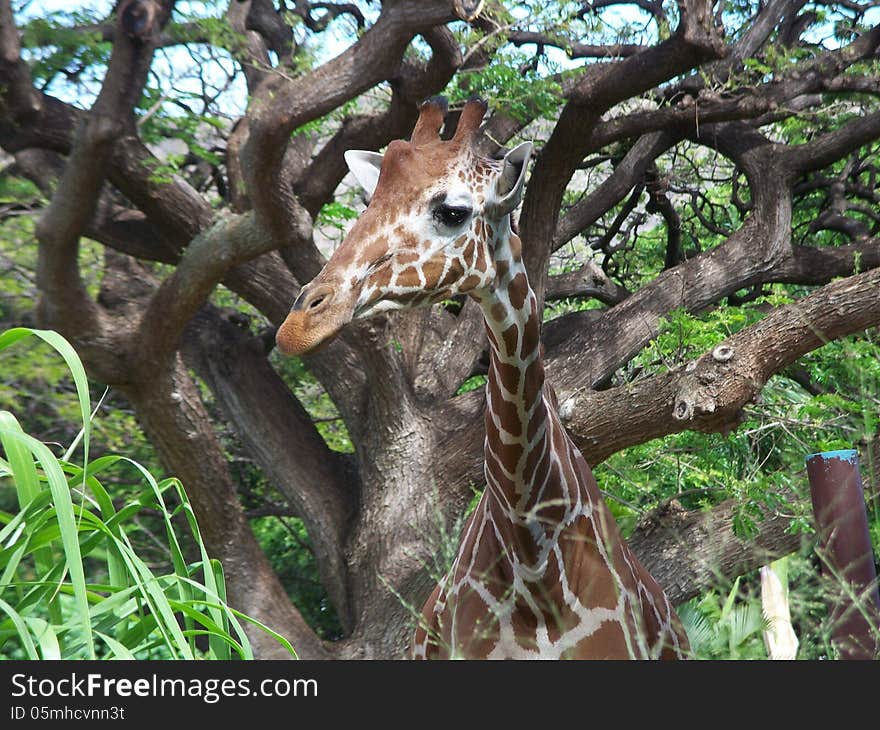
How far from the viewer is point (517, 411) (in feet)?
9.21

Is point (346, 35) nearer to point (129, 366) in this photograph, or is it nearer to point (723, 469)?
point (129, 366)

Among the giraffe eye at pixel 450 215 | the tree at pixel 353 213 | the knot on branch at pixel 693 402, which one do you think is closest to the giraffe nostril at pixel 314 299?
the giraffe eye at pixel 450 215

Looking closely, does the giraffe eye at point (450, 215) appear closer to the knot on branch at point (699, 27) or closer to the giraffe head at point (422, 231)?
the giraffe head at point (422, 231)

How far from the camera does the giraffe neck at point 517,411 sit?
2.73 metres

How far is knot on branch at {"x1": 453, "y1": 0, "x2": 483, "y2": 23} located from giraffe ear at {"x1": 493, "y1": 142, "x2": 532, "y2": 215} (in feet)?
7.61

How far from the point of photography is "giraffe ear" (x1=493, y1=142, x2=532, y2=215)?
265 cm

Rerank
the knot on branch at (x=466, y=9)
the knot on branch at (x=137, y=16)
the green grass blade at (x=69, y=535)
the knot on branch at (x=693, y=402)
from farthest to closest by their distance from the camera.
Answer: the knot on branch at (x=137, y=16) → the knot on branch at (x=466, y=9) → the knot on branch at (x=693, y=402) → the green grass blade at (x=69, y=535)

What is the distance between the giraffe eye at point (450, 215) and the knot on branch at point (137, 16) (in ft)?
9.97

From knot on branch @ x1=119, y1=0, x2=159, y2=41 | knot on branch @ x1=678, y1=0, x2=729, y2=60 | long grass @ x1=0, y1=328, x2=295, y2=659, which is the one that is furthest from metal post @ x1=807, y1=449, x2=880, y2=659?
knot on branch @ x1=119, y1=0, x2=159, y2=41

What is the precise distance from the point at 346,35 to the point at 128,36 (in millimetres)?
2184

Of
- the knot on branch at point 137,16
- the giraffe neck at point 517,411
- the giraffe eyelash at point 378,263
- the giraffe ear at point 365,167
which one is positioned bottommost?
the giraffe neck at point 517,411

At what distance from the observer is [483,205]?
8.66 ft

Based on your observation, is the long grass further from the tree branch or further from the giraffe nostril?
the tree branch
